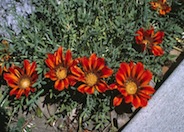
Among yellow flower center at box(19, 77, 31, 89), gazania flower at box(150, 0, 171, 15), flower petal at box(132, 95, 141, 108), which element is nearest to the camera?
flower petal at box(132, 95, 141, 108)

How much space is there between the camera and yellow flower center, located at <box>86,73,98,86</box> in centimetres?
235

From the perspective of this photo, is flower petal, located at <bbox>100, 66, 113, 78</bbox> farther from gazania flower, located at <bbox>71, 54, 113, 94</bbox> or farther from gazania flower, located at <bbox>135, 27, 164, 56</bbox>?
gazania flower, located at <bbox>135, 27, 164, 56</bbox>

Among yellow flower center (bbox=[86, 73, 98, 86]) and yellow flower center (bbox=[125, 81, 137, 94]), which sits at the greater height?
yellow flower center (bbox=[86, 73, 98, 86])

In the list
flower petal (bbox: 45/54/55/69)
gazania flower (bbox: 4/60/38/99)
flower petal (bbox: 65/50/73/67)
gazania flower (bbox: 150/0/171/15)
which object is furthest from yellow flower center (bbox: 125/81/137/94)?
gazania flower (bbox: 150/0/171/15)

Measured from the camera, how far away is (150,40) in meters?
2.60

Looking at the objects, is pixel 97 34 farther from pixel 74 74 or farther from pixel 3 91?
pixel 3 91

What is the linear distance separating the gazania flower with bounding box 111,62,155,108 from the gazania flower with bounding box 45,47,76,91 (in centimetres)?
30

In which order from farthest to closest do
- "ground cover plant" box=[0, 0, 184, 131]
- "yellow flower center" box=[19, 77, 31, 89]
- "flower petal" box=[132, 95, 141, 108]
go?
1. "yellow flower center" box=[19, 77, 31, 89]
2. "ground cover plant" box=[0, 0, 184, 131]
3. "flower petal" box=[132, 95, 141, 108]

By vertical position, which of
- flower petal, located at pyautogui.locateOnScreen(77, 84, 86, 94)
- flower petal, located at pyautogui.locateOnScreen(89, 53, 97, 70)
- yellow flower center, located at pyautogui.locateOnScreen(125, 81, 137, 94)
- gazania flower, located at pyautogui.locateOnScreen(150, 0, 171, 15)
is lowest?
yellow flower center, located at pyautogui.locateOnScreen(125, 81, 137, 94)

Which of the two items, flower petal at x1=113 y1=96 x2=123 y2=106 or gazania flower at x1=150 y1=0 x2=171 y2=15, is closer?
flower petal at x1=113 y1=96 x2=123 y2=106

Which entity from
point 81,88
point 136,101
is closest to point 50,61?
point 81,88

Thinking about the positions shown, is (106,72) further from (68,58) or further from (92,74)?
(68,58)

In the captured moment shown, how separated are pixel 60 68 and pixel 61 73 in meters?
0.03

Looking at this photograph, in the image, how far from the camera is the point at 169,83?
2.52 metres
